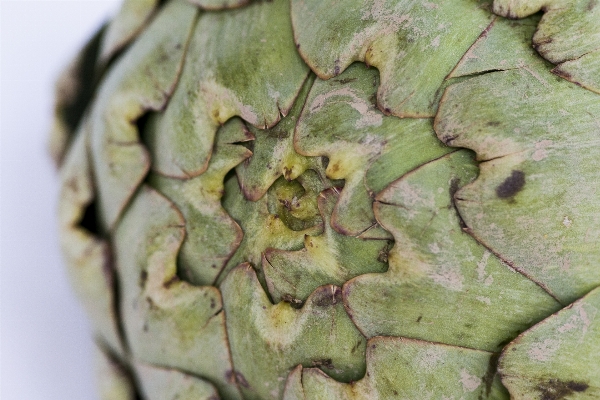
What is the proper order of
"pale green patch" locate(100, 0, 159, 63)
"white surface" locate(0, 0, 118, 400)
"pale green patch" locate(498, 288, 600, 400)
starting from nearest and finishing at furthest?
"pale green patch" locate(498, 288, 600, 400) → "pale green patch" locate(100, 0, 159, 63) → "white surface" locate(0, 0, 118, 400)

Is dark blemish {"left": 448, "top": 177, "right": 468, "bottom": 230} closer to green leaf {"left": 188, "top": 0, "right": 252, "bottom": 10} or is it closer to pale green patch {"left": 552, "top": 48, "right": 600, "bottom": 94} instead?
pale green patch {"left": 552, "top": 48, "right": 600, "bottom": 94}

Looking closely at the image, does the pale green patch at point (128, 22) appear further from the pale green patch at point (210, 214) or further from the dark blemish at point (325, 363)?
the dark blemish at point (325, 363)

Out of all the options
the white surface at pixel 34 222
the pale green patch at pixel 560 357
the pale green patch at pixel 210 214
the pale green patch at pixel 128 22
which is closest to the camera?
the pale green patch at pixel 560 357

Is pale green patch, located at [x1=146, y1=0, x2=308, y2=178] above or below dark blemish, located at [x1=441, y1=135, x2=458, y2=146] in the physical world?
above

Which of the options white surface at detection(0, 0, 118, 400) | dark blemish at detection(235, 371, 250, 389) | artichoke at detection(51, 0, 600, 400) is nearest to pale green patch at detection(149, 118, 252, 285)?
artichoke at detection(51, 0, 600, 400)

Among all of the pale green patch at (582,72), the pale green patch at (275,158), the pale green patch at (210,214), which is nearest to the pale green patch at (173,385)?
the pale green patch at (210,214)

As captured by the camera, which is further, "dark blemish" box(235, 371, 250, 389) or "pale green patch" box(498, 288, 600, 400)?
"dark blemish" box(235, 371, 250, 389)

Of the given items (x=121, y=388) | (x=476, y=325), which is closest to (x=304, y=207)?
(x=476, y=325)

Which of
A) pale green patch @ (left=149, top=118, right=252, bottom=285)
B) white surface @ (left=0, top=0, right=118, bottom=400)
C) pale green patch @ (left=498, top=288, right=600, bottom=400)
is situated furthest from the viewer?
white surface @ (left=0, top=0, right=118, bottom=400)
